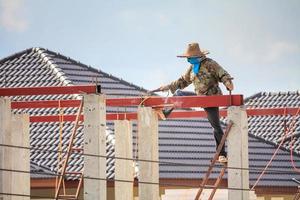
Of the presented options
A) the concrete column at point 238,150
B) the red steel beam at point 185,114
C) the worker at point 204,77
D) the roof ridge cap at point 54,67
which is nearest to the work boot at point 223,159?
Result: the worker at point 204,77

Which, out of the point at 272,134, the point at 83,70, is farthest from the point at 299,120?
the point at 83,70

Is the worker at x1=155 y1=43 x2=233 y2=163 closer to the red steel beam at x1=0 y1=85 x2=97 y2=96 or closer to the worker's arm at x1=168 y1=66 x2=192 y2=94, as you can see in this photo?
the worker's arm at x1=168 y1=66 x2=192 y2=94

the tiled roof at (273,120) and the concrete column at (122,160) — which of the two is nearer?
the concrete column at (122,160)

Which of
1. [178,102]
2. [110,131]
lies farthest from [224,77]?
[110,131]

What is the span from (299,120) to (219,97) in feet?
69.8

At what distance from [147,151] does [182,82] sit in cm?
123

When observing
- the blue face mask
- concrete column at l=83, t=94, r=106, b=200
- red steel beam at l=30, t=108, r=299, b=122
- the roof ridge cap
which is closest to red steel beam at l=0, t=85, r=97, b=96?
concrete column at l=83, t=94, r=106, b=200

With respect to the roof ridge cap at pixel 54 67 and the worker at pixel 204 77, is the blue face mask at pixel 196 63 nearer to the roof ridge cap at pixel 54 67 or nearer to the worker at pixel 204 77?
the worker at pixel 204 77

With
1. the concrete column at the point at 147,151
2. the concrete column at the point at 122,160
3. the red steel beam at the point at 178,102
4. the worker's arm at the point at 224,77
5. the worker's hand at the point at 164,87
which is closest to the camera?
the red steel beam at the point at 178,102

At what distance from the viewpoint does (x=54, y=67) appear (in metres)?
35.4

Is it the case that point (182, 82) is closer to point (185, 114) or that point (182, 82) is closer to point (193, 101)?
point (193, 101)

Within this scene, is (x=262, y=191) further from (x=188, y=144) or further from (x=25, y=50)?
(x=25, y=50)

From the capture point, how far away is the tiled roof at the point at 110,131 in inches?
1249

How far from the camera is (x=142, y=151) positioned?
16422 millimetres
